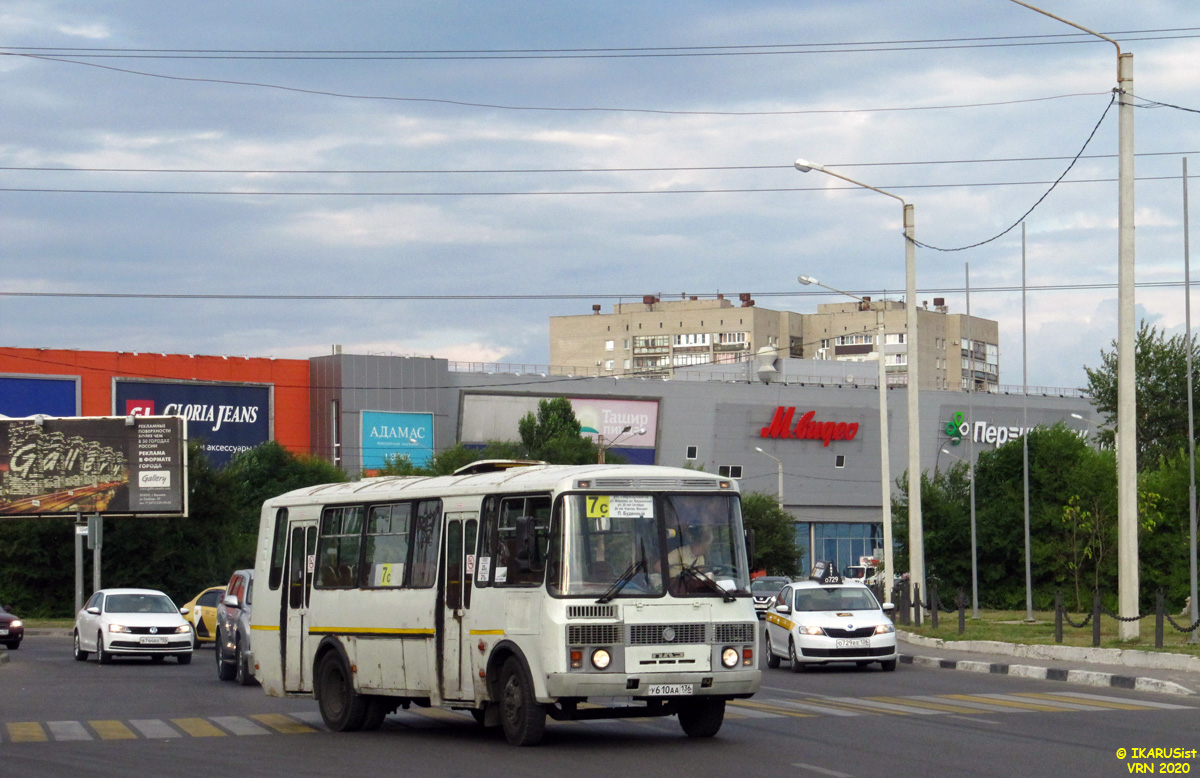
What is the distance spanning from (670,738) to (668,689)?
125 centimetres

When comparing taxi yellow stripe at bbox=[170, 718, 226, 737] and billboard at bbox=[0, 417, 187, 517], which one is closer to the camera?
taxi yellow stripe at bbox=[170, 718, 226, 737]

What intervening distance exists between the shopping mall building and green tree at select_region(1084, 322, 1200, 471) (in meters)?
20.3

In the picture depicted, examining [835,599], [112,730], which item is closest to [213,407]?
[835,599]

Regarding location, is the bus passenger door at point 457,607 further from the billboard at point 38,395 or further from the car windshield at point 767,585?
the billboard at point 38,395

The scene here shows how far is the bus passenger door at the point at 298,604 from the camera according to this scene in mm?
17641

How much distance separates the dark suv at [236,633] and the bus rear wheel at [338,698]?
24.8 ft

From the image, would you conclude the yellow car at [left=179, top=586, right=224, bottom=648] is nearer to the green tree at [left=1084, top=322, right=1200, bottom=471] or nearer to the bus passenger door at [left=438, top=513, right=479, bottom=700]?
the bus passenger door at [left=438, top=513, right=479, bottom=700]

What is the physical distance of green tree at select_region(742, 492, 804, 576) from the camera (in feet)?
271

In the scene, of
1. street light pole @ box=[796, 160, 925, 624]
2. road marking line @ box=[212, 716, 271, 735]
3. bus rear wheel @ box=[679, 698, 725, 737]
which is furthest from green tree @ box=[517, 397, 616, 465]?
bus rear wheel @ box=[679, 698, 725, 737]


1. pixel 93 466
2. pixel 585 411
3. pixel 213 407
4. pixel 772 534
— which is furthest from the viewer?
pixel 585 411

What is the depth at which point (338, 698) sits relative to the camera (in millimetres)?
16781

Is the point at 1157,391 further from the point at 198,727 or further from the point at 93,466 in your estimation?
the point at 198,727

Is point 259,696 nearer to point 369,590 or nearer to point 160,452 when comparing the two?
point 369,590

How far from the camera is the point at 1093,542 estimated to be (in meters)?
51.4
